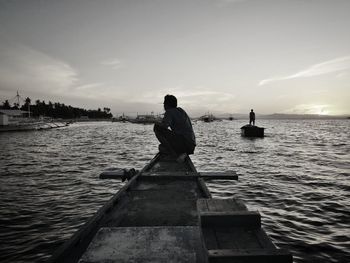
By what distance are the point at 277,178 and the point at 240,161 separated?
499cm

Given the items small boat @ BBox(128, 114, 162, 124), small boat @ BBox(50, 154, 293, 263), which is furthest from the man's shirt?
small boat @ BBox(50, 154, 293, 263)

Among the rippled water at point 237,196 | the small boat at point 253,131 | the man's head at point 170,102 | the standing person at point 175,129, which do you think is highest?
the man's head at point 170,102

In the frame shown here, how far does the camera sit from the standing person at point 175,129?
8.05m

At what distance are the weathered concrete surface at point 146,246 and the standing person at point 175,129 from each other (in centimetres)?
549

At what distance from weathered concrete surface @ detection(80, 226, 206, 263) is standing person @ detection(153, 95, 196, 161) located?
18.0 feet

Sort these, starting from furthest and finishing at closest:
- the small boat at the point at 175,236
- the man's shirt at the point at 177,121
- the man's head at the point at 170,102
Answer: the man's head at the point at 170,102 < the man's shirt at the point at 177,121 < the small boat at the point at 175,236

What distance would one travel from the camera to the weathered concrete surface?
2.18 m

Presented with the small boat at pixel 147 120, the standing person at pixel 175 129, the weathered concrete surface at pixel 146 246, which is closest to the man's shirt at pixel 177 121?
the standing person at pixel 175 129

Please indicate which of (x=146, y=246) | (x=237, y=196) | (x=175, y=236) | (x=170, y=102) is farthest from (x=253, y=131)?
(x=146, y=246)

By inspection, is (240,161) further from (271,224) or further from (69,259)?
(69,259)

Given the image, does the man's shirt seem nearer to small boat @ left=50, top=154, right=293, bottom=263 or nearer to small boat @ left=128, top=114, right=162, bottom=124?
small boat @ left=128, top=114, right=162, bottom=124

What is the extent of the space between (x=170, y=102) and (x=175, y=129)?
1.00 metres

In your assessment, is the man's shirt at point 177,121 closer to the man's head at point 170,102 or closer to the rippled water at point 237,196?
the man's head at point 170,102

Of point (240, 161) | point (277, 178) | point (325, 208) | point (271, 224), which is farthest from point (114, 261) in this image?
point (240, 161)
